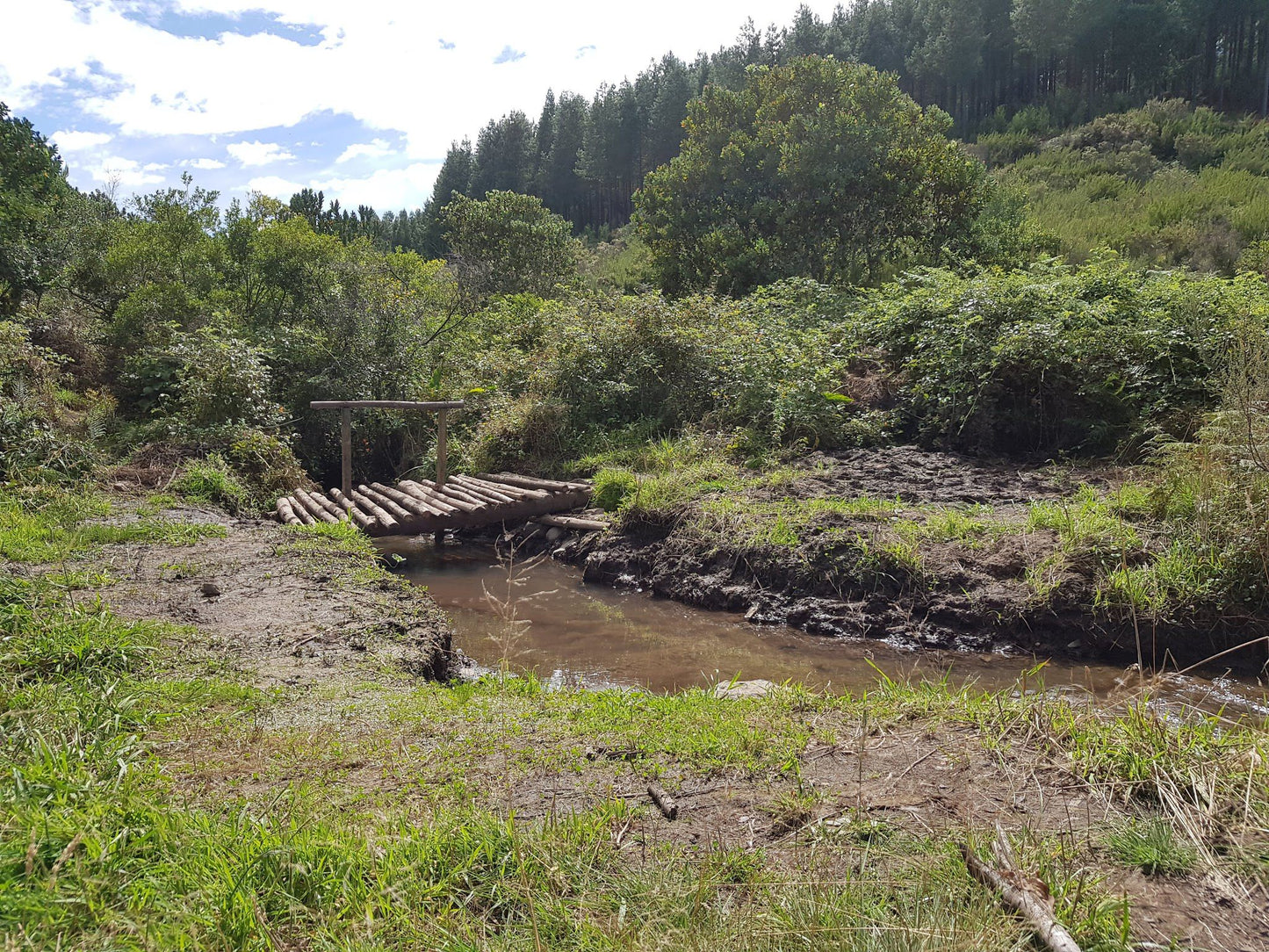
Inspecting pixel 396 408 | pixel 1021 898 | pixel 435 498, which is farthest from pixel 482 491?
pixel 1021 898

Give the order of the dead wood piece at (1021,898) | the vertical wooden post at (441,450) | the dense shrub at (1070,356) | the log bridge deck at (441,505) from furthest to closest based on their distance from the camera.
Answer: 1. the vertical wooden post at (441,450)
2. the log bridge deck at (441,505)
3. the dense shrub at (1070,356)
4. the dead wood piece at (1021,898)

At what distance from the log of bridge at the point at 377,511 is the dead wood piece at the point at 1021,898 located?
7997 millimetres

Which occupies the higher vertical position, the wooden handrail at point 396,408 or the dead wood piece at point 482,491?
the wooden handrail at point 396,408

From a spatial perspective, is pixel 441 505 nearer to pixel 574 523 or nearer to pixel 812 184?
pixel 574 523

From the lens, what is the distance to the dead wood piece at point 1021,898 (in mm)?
1892

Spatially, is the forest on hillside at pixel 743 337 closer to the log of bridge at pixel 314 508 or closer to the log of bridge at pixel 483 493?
the log of bridge at pixel 314 508

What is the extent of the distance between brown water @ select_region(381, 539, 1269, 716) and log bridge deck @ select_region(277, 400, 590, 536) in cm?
145

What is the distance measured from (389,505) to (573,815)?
809 cm

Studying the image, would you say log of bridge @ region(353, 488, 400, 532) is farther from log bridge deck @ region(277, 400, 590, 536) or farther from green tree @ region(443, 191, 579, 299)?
green tree @ region(443, 191, 579, 299)

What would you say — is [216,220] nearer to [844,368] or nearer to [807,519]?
[844,368]

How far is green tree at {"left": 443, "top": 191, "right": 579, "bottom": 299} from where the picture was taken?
26.5 m

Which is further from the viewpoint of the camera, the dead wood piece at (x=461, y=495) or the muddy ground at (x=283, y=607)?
the dead wood piece at (x=461, y=495)

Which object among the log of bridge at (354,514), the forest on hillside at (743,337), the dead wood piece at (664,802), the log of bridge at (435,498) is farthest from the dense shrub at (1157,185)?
the dead wood piece at (664,802)

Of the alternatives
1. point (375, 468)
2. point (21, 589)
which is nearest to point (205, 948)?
point (21, 589)
